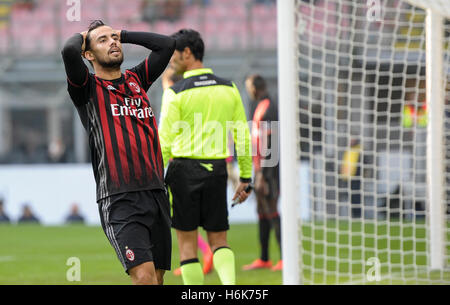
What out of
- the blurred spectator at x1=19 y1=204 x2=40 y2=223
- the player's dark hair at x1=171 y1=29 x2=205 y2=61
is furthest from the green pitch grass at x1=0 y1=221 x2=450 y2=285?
the player's dark hair at x1=171 y1=29 x2=205 y2=61

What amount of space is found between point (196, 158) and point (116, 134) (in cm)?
149

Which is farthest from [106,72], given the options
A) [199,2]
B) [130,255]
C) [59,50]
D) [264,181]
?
[199,2]

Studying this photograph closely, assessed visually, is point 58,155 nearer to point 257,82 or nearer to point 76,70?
point 257,82

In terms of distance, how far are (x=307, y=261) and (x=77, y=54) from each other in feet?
16.6

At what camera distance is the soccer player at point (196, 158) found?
5281 millimetres

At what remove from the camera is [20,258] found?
9023mm

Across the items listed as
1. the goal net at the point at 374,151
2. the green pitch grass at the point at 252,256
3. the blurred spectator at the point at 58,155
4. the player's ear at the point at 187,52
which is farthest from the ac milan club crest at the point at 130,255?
the blurred spectator at the point at 58,155

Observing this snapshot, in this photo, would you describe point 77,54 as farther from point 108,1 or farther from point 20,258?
point 108,1

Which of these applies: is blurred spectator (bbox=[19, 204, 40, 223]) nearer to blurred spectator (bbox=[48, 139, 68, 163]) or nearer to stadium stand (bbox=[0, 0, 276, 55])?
blurred spectator (bbox=[48, 139, 68, 163])

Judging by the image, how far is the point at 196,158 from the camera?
534 cm

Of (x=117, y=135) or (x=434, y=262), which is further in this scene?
(x=434, y=262)

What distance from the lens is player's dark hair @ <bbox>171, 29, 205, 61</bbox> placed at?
534 cm

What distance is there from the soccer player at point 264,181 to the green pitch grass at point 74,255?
1.23 feet
